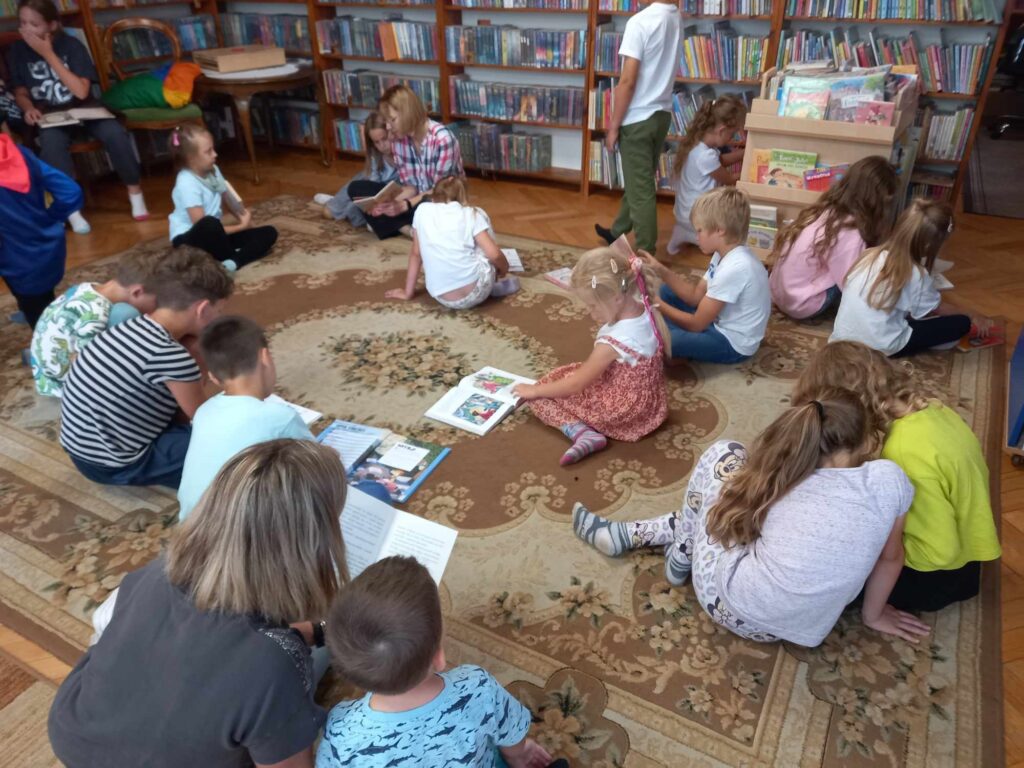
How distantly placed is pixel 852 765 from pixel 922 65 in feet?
11.7

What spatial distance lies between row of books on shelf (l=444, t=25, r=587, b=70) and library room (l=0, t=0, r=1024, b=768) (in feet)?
0.07

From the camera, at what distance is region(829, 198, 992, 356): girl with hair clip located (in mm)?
2459

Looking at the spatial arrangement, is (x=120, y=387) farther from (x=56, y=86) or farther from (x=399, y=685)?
(x=56, y=86)

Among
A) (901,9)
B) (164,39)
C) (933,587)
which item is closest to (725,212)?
(933,587)

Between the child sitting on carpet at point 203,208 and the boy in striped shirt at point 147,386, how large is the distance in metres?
1.41

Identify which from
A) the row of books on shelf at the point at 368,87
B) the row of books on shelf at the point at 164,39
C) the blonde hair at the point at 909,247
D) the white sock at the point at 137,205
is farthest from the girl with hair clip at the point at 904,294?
the row of books on shelf at the point at 164,39

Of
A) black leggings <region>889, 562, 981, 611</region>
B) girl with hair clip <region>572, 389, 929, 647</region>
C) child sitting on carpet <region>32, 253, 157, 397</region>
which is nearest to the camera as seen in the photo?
girl with hair clip <region>572, 389, 929, 647</region>

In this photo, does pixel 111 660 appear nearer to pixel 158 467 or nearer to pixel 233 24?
pixel 158 467

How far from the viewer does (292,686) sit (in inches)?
42.5

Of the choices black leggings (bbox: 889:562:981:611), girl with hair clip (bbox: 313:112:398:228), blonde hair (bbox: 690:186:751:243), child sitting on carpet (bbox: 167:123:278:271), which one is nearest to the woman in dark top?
child sitting on carpet (bbox: 167:123:278:271)

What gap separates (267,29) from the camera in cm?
537

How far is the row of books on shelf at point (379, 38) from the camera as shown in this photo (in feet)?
15.7

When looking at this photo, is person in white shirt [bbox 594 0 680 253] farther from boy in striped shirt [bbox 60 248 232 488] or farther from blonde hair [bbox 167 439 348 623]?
blonde hair [bbox 167 439 348 623]

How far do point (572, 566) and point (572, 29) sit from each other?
12.1 feet
